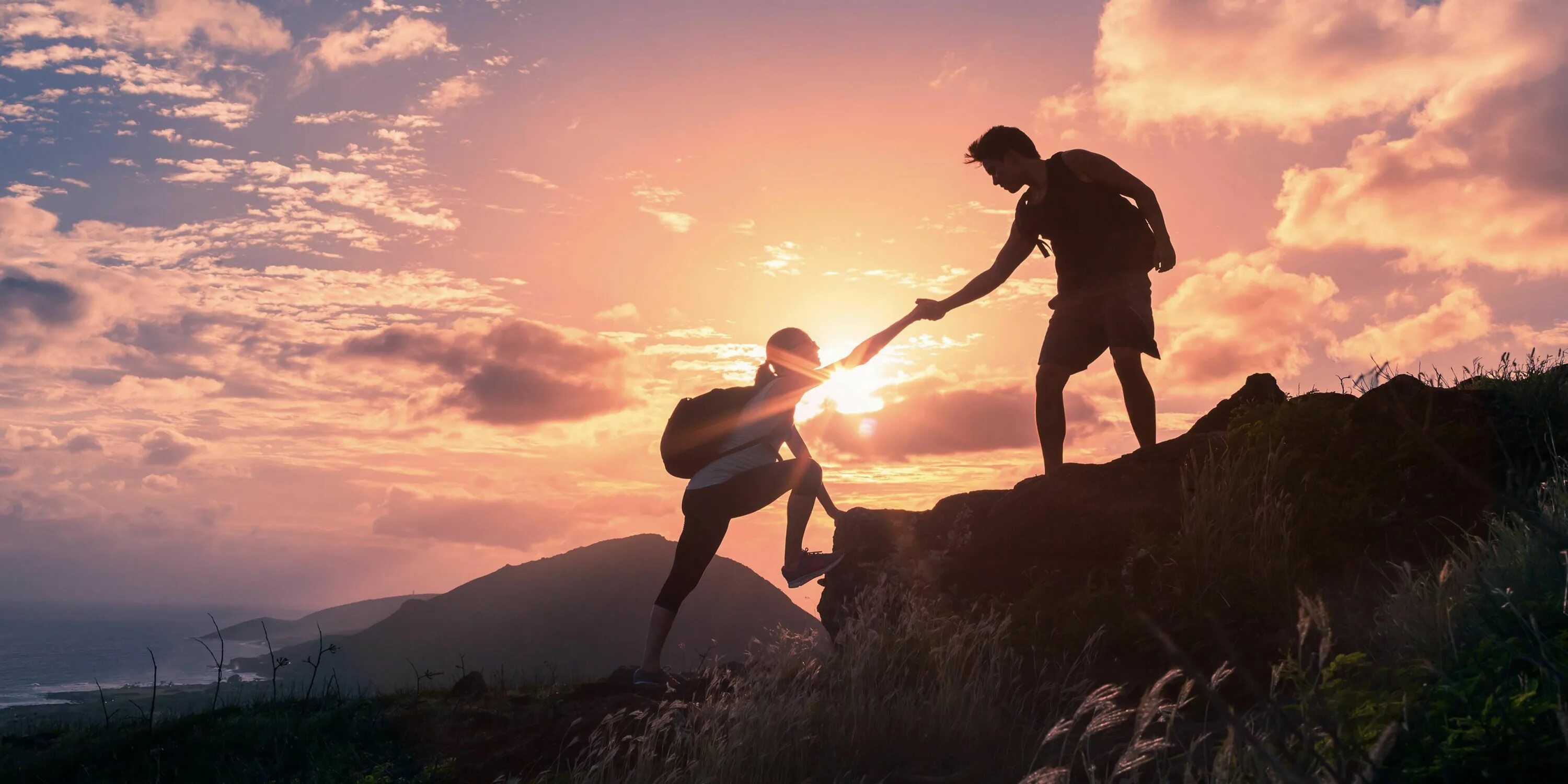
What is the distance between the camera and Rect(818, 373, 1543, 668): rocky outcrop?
5.77 m

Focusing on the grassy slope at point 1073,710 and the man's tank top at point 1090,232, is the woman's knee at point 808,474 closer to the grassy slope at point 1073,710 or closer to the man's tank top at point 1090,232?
the grassy slope at point 1073,710

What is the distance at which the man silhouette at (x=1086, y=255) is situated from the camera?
669 cm

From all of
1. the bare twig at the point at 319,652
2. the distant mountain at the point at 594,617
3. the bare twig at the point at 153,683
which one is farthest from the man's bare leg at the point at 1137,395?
the distant mountain at the point at 594,617

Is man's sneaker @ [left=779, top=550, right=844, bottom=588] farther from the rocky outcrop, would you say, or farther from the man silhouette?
the man silhouette

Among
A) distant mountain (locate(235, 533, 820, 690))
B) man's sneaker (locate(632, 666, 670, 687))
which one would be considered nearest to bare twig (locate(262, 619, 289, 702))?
man's sneaker (locate(632, 666, 670, 687))

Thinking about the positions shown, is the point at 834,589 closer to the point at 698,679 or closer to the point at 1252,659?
the point at 698,679

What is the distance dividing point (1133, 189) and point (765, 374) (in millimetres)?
2838

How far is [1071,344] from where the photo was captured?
6.89 meters

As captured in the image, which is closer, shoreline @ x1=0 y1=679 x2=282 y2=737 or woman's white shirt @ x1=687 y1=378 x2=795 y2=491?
woman's white shirt @ x1=687 y1=378 x2=795 y2=491

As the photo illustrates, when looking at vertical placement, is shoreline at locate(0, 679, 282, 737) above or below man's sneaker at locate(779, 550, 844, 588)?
below

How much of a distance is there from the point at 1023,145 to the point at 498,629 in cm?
18629

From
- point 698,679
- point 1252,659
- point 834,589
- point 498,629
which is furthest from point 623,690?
point 498,629

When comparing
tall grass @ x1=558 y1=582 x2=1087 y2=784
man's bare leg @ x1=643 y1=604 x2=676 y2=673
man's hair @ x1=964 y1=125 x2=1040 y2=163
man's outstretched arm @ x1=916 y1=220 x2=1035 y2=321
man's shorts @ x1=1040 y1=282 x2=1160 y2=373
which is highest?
man's hair @ x1=964 y1=125 x2=1040 y2=163

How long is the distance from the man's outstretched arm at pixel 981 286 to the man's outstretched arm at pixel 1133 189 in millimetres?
701
